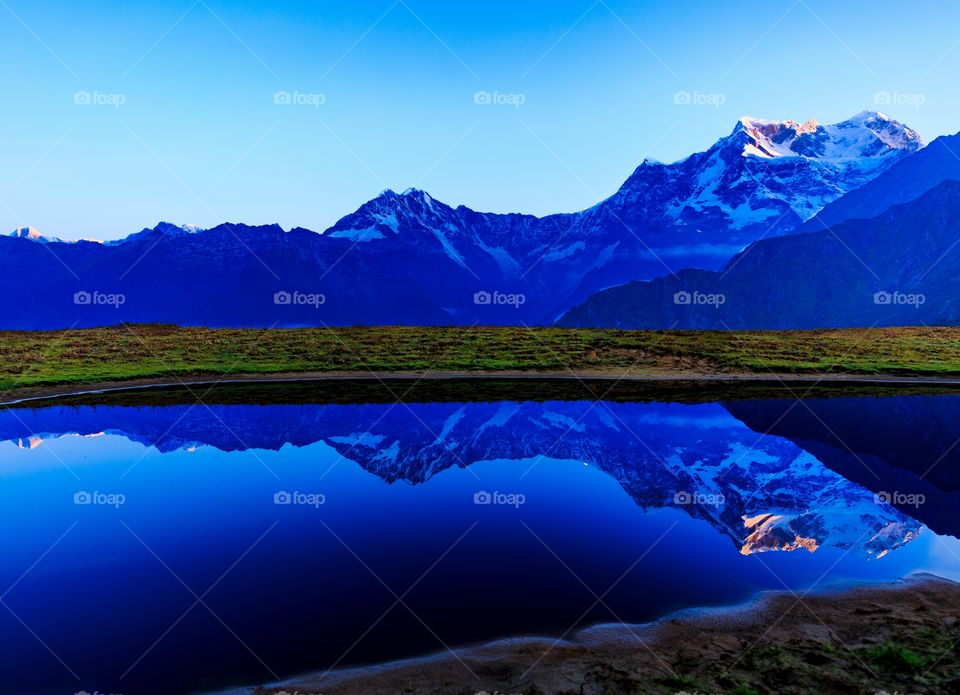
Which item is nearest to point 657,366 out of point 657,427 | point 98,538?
point 657,427

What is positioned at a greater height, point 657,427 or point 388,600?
point 657,427

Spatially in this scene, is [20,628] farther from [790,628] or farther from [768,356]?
[768,356]

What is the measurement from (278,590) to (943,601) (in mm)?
17470

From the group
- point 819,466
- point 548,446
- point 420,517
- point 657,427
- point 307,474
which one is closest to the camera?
point 420,517

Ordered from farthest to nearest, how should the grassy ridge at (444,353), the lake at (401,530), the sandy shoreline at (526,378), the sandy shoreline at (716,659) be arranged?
the grassy ridge at (444,353) → the sandy shoreline at (526,378) → the lake at (401,530) → the sandy shoreline at (716,659)

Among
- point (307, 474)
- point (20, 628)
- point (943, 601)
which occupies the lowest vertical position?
point (943, 601)

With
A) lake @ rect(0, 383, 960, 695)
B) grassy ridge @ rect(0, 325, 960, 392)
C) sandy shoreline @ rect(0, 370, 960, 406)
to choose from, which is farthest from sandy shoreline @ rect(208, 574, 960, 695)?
grassy ridge @ rect(0, 325, 960, 392)

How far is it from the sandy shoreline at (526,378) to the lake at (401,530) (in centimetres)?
1461

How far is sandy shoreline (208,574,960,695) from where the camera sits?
1093cm

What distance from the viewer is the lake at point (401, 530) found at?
13008 mm

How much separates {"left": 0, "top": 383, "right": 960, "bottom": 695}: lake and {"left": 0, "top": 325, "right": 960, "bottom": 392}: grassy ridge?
21621 mm

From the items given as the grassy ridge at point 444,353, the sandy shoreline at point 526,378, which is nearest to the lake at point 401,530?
the sandy shoreline at point 526,378

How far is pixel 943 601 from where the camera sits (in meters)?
14.2

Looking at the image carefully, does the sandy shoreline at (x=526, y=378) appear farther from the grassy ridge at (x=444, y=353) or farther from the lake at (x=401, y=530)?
the lake at (x=401, y=530)
